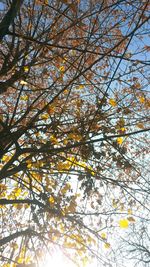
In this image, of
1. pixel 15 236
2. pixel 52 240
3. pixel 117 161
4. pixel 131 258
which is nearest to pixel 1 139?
pixel 117 161

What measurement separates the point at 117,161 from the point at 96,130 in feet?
1.91

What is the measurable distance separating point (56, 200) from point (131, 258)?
11.5 m

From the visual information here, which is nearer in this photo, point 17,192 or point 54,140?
point 54,140

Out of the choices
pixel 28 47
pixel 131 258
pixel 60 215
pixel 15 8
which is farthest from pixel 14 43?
pixel 131 258

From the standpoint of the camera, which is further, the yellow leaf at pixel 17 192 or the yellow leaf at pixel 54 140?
the yellow leaf at pixel 17 192

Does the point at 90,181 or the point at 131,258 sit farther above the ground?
the point at 131,258

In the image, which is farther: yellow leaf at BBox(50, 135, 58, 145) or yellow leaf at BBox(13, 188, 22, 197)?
yellow leaf at BBox(13, 188, 22, 197)

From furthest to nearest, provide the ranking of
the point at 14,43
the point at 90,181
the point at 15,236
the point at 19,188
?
the point at 15,236 → the point at 19,188 → the point at 14,43 → the point at 90,181

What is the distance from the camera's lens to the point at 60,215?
4504 mm

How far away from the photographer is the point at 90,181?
4.20 metres

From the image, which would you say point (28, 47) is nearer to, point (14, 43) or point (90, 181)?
point (14, 43)

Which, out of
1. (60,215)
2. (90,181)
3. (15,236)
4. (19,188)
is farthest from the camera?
(15,236)

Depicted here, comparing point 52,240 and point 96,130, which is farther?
point 52,240

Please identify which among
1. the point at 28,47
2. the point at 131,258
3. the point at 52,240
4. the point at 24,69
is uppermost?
the point at 131,258
